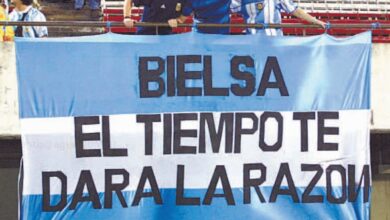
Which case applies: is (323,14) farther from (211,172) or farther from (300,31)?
(211,172)

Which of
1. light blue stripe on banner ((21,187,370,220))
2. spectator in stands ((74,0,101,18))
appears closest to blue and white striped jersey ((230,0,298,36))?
light blue stripe on banner ((21,187,370,220))

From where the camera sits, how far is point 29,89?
6.65 m

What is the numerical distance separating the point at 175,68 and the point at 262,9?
114cm

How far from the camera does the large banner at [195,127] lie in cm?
668

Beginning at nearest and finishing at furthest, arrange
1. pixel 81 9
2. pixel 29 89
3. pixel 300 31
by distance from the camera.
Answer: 1. pixel 29 89
2. pixel 300 31
3. pixel 81 9

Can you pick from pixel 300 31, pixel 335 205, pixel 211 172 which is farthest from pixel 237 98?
pixel 300 31

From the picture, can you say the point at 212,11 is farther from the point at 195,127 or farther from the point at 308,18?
the point at 195,127

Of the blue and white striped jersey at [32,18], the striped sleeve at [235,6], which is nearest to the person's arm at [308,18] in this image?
the striped sleeve at [235,6]

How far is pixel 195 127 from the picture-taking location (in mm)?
6887

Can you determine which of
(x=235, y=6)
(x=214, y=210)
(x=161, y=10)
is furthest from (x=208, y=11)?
(x=214, y=210)

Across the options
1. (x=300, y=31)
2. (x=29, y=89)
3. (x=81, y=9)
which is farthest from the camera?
(x=81, y=9)

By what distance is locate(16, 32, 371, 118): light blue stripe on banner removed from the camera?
668cm

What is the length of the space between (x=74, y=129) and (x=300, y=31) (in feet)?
16.2

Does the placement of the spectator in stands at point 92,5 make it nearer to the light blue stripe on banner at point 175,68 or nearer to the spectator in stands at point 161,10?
the spectator in stands at point 161,10
